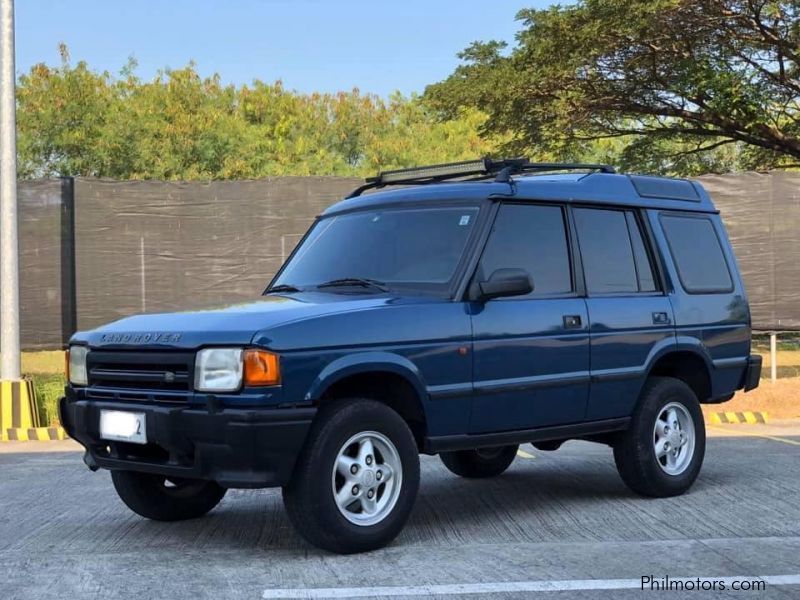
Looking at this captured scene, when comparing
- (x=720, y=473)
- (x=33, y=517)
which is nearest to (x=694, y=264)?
(x=720, y=473)

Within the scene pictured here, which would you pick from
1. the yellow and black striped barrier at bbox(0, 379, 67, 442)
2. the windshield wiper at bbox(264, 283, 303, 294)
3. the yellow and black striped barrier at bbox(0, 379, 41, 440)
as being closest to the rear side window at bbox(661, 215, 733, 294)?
the windshield wiper at bbox(264, 283, 303, 294)

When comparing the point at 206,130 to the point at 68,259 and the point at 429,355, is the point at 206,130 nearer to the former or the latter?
the point at 68,259

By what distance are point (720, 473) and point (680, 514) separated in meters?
1.73

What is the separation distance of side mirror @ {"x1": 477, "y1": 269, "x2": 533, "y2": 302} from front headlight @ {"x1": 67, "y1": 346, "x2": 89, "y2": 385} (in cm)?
219

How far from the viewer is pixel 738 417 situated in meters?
11.6

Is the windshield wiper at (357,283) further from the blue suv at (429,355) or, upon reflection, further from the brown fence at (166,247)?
the brown fence at (166,247)

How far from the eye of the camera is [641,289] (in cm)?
711

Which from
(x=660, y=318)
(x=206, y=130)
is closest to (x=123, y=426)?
(x=660, y=318)

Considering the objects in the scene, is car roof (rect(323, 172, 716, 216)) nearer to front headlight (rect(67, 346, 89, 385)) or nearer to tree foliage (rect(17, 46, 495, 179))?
front headlight (rect(67, 346, 89, 385))

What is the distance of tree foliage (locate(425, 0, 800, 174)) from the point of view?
821 inches

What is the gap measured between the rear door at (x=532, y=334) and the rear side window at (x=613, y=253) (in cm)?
17

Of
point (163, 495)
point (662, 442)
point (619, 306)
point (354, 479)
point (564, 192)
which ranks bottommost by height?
point (163, 495)

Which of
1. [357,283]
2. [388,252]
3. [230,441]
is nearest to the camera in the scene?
[230,441]

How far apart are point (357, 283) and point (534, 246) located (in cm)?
113
